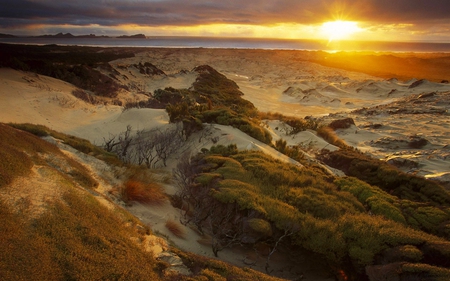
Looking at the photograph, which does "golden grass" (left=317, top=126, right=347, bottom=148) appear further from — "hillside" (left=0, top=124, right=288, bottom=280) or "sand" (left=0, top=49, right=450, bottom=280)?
"hillside" (left=0, top=124, right=288, bottom=280)

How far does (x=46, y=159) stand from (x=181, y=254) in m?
3.69

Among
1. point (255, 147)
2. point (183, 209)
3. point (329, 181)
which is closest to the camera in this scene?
point (183, 209)

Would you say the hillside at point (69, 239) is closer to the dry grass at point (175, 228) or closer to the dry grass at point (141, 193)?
the dry grass at point (175, 228)

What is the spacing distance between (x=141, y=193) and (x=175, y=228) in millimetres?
1354

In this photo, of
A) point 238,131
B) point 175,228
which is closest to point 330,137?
point 238,131

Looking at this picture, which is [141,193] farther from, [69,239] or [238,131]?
[238,131]

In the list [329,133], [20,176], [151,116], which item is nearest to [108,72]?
[151,116]

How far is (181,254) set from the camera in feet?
13.3

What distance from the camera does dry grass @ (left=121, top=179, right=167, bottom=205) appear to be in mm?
6281

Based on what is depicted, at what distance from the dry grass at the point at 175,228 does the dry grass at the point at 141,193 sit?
93cm

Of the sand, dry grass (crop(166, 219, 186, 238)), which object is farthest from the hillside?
the sand

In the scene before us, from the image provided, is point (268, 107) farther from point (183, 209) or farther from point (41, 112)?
point (183, 209)

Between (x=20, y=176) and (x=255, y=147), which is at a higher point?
(x=20, y=176)

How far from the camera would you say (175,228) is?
554 centimetres
